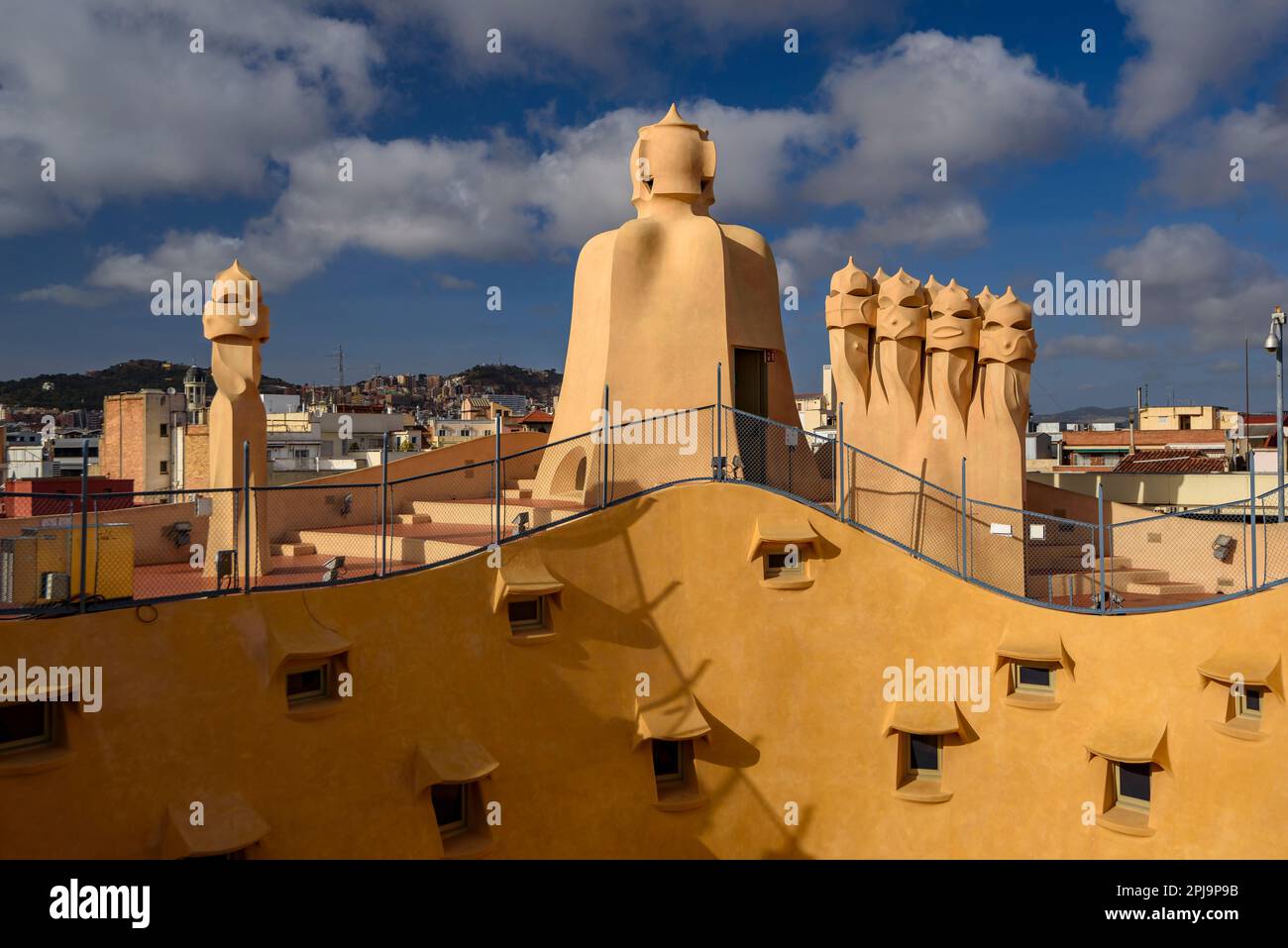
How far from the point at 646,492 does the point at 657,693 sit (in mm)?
3214

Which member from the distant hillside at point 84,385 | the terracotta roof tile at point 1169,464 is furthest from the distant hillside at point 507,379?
the terracotta roof tile at point 1169,464

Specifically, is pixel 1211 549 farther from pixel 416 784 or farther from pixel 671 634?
pixel 416 784

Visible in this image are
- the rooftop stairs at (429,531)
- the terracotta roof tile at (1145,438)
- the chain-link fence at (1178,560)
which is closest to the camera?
the rooftop stairs at (429,531)

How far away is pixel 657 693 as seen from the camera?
1454cm

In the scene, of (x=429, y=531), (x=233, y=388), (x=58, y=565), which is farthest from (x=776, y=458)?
(x=58, y=565)

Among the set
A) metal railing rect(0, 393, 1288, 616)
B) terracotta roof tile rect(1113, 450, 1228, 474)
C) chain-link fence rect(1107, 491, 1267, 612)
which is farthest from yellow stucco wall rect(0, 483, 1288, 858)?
terracotta roof tile rect(1113, 450, 1228, 474)

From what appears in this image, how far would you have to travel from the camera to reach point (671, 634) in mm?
14688

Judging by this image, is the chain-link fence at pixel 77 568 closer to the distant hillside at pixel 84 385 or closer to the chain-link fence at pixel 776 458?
the chain-link fence at pixel 776 458

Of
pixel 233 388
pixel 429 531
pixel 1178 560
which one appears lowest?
pixel 1178 560

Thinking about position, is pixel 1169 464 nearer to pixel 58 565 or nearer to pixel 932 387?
pixel 932 387

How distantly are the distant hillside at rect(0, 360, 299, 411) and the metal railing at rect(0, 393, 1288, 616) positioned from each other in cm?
A: 6559

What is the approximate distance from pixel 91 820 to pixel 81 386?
284ft

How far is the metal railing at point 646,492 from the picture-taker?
44.6ft

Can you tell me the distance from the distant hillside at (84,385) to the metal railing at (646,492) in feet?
215
